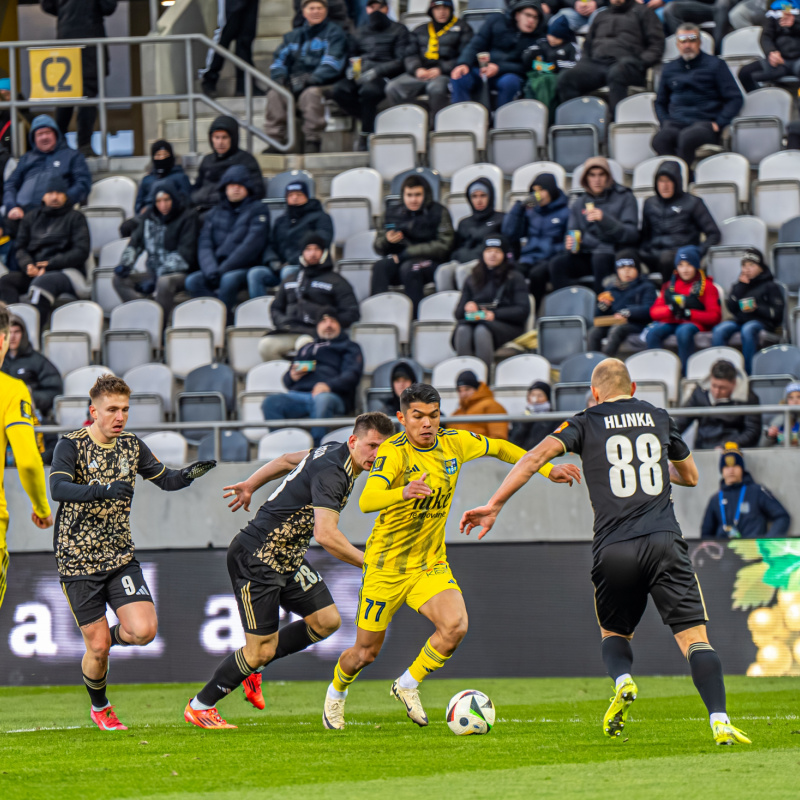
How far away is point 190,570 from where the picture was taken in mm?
12656

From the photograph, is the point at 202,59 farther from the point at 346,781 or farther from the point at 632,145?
the point at 346,781

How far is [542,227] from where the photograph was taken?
49.1 feet

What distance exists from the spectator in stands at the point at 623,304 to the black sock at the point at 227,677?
21.3 feet

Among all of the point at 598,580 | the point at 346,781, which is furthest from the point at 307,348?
the point at 346,781

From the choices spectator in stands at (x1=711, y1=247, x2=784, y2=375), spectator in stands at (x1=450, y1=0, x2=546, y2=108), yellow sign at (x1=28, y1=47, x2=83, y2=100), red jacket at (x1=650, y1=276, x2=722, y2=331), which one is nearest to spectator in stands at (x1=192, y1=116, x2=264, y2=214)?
spectator in stands at (x1=450, y1=0, x2=546, y2=108)

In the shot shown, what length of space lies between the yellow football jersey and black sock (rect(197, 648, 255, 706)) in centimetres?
110

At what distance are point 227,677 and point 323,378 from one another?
18.8 ft

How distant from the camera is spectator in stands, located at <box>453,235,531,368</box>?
46.4ft

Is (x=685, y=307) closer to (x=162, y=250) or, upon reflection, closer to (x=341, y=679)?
(x=162, y=250)

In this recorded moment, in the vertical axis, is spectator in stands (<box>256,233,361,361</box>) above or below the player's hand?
above

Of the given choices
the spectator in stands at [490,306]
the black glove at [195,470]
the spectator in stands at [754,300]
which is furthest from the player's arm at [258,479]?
the spectator in stands at [754,300]

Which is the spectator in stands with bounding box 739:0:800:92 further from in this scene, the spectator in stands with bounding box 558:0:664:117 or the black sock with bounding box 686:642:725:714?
the black sock with bounding box 686:642:725:714

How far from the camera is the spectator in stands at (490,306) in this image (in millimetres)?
14148

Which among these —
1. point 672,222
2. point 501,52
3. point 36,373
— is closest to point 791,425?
point 672,222
